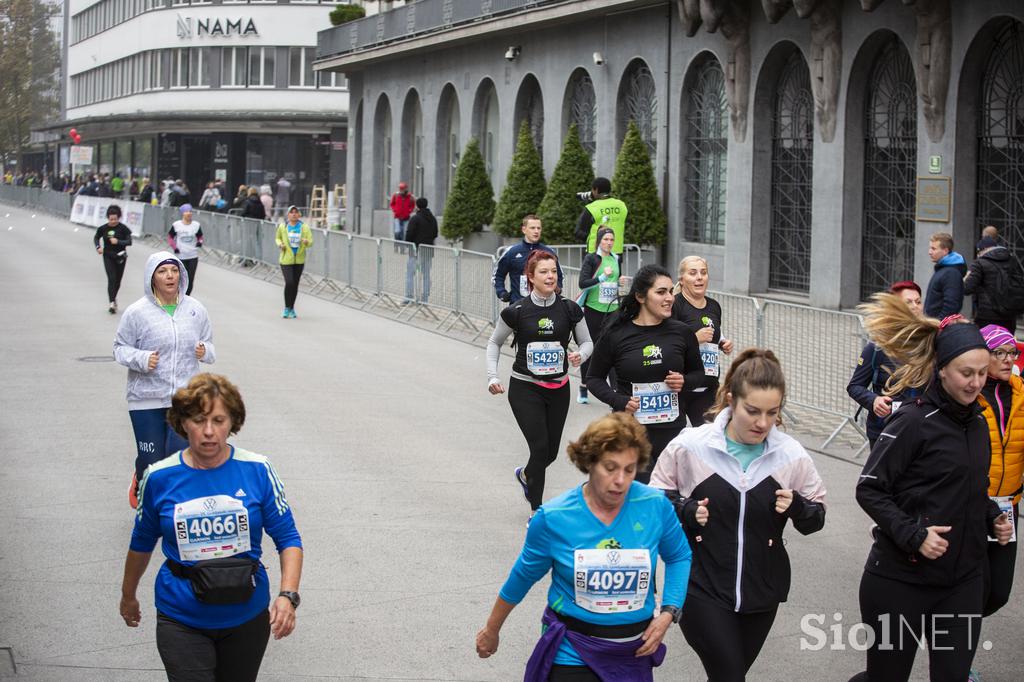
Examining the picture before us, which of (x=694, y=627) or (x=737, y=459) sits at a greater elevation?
(x=737, y=459)

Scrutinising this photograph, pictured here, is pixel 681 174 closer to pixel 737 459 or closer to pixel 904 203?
pixel 904 203

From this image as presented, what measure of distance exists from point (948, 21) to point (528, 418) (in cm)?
1411

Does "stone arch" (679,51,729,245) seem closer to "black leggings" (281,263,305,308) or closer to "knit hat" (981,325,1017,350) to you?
"black leggings" (281,263,305,308)

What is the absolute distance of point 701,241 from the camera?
29.9 meters

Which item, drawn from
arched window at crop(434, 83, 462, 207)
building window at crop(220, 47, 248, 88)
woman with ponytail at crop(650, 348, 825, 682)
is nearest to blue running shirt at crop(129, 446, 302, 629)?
woman with ponytail at crop(650, 348, 825, 682)

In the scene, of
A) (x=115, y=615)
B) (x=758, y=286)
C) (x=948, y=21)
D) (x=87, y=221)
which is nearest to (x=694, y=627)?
(x=115, y=615)

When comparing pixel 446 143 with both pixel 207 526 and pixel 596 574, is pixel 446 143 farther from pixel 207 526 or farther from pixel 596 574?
pixel 596 574

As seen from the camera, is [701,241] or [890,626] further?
[701,241]

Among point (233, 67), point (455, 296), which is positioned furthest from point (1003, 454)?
point (233, 67)

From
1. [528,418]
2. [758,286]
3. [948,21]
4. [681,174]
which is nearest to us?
[528,418]

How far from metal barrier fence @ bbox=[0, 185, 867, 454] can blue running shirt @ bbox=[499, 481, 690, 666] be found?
8.42m

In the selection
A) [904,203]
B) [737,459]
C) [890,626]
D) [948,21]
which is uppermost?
[948,21]

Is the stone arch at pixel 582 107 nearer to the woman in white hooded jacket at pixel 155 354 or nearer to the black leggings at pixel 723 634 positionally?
the woman in white hooded jacket at pixel 155 354

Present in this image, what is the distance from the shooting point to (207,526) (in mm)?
5250
